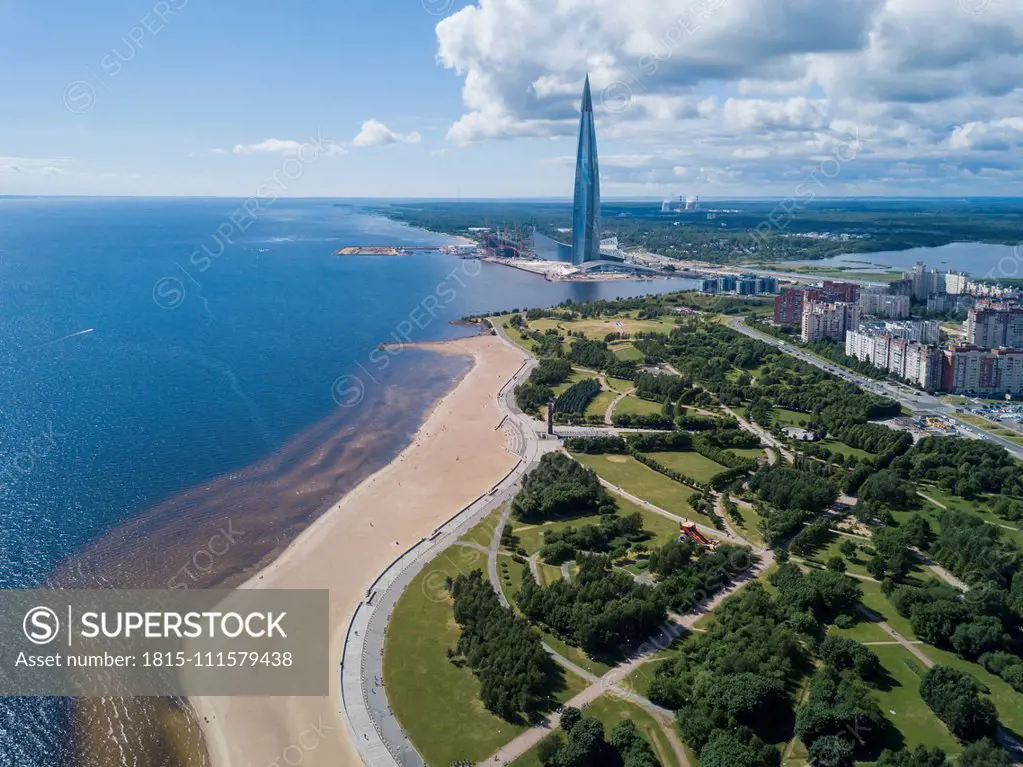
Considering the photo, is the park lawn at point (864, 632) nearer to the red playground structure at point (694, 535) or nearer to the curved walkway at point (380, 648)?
the red playground structure at point (694, 535)

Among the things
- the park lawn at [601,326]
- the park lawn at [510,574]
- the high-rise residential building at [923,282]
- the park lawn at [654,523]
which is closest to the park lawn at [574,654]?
the park lawn at [510,574]

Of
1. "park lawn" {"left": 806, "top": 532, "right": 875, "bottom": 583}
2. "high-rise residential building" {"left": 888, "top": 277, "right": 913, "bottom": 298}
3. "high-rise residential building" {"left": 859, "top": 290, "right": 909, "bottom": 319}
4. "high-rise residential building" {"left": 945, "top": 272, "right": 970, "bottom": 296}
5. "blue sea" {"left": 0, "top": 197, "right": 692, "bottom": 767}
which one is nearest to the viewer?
"park lawn" {"left": 806, "top": 532, "right": 875, "bottom": 583}

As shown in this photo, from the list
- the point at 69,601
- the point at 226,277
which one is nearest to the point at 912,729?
the point at 69,601

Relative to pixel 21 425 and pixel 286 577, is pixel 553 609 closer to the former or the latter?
pixel 286 577

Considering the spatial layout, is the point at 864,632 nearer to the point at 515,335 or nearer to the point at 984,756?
the point at 984,756

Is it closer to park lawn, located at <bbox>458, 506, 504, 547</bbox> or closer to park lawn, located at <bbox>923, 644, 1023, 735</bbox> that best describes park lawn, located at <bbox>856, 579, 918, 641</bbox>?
park lawn, located at <bbox>923, 644, 1023, 735</bbox>

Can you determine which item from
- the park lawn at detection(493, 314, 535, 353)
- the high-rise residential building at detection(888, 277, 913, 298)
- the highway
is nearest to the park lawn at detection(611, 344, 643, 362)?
the park lawn at detection(493, 314, 535, 353)
